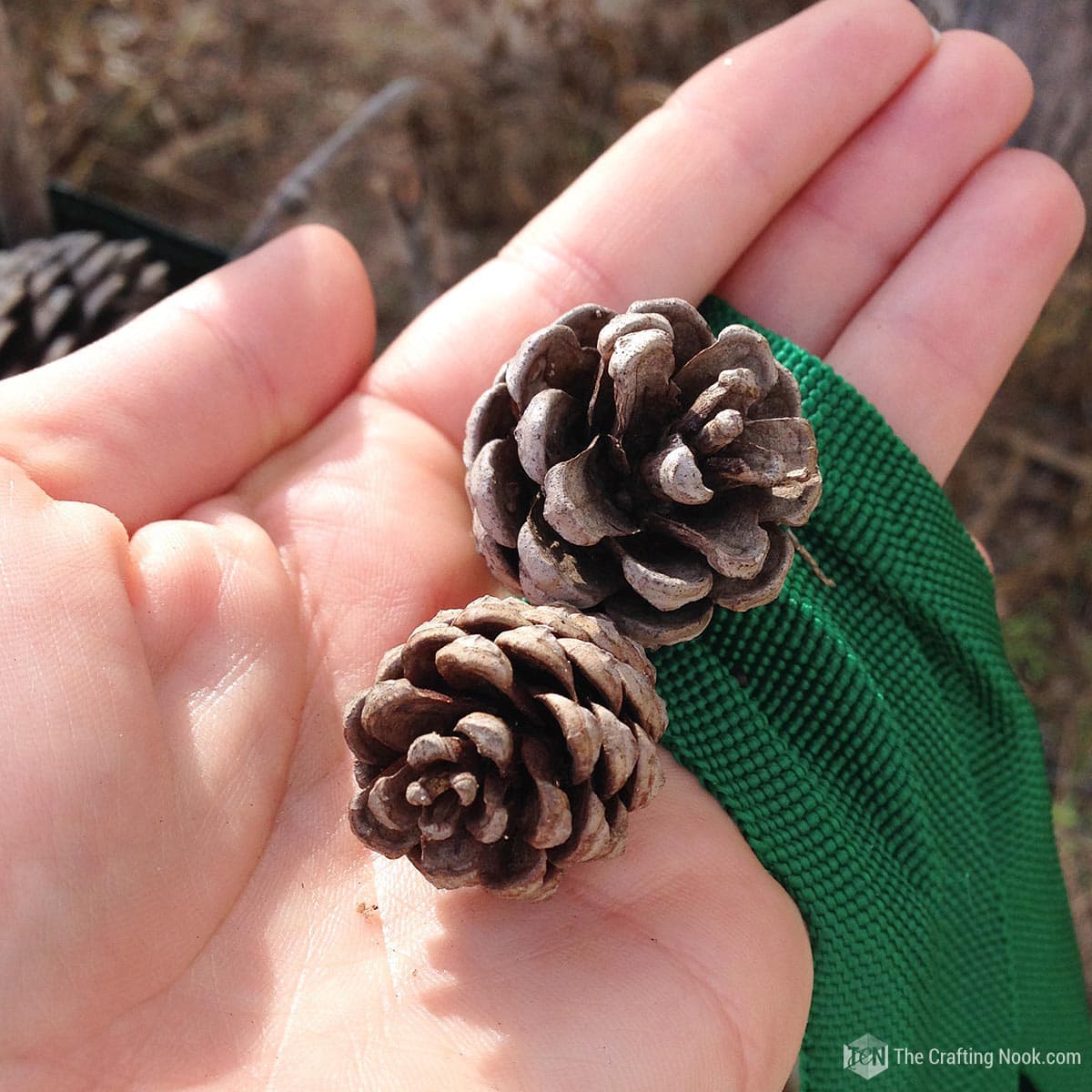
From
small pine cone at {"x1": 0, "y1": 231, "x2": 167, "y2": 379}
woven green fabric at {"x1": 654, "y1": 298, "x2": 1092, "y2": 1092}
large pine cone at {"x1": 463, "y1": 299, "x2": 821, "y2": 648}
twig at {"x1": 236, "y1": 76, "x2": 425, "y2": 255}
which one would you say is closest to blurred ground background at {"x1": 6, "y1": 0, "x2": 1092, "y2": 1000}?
twig at {"x1": 236, "y1": 76, "x2": 425, "y2": 255}

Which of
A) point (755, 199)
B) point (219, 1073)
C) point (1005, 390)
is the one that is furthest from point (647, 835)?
point (1005, 390)

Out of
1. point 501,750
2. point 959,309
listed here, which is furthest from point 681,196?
point 501,750

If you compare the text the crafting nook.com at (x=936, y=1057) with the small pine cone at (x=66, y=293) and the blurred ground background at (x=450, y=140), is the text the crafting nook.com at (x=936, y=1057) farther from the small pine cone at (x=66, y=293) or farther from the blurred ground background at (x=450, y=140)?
the small pine cone at (x=66, y=293)

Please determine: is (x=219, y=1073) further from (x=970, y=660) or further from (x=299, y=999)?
(x=970, y=660)

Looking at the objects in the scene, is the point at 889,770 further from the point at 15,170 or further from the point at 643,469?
the point at 15,170

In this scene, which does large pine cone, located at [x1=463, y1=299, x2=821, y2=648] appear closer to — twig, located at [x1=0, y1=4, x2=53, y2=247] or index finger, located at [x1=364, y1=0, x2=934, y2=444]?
index finger, located at [x1=364, y1=0, x2=934, y2=444]

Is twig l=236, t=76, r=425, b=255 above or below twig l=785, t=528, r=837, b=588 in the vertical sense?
above
